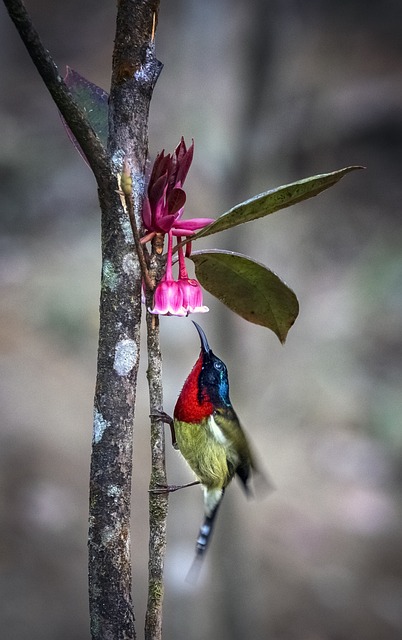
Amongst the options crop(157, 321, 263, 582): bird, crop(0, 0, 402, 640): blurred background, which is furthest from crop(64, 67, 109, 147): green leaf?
crop(0, 0, 402, 640): blurred background

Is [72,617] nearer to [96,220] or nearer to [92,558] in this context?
[92,558]

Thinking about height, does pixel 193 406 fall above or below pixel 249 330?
below

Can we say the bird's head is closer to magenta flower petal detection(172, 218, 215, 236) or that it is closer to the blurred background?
magenta flower petal detection(172, 218, 215, 236)

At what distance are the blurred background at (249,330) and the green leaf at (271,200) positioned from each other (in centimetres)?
127

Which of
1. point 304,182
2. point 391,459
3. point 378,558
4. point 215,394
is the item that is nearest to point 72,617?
point 378,558

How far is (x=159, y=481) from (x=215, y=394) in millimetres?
306

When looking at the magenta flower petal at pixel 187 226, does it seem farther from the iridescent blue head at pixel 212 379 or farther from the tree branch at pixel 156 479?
the iridescent blue head at pixel 212 379

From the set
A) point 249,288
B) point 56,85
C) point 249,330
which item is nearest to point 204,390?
point 249,288

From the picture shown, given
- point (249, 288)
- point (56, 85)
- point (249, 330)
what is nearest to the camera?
point (56, 85)

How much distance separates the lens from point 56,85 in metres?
0.64

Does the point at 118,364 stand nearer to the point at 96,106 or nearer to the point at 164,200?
the point at 164,200

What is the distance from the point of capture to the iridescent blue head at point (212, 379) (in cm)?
100

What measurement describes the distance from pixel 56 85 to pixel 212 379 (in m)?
0.47

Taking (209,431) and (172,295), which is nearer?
(172,295)
